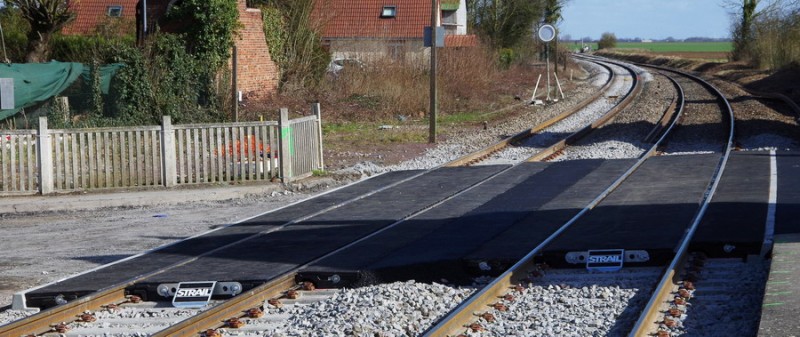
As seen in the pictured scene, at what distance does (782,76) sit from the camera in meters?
49.1

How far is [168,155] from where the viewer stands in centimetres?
1761

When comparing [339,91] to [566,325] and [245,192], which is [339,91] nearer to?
[245,192]

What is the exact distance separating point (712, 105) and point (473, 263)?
Result: 28.3 meters

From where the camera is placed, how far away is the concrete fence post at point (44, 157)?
17.0 m

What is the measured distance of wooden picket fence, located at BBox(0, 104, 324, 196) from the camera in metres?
17.1

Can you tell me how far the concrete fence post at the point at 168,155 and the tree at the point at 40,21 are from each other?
622 inches

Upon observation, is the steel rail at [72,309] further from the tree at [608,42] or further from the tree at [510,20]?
the tree at [608,42]

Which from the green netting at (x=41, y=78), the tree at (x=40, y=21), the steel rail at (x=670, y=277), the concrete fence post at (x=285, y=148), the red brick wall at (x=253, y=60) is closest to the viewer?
the steel rail at (x=670, y=277)

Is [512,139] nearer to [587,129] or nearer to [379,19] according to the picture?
[587,129]

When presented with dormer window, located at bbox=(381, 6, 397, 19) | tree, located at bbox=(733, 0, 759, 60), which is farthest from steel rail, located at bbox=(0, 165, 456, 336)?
tree, located at bbox=(733, 0, 759, 60)

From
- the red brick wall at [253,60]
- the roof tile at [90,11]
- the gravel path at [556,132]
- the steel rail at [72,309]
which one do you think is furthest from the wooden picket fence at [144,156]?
the roof tile at [90,11]

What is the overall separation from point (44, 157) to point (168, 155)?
1.96 meters

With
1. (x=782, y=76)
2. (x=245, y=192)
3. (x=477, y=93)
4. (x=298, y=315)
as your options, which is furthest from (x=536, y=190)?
(x=782, y=76)

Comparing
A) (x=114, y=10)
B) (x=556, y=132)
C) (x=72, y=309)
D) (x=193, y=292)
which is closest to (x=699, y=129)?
(x=556, y=132)
